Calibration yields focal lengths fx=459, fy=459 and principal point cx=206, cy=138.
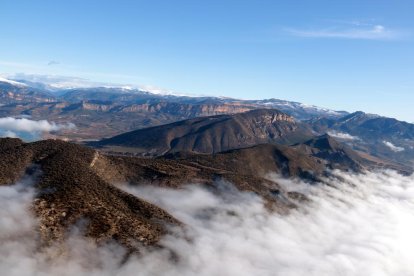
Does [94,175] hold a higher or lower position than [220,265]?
higher

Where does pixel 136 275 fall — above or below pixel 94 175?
below

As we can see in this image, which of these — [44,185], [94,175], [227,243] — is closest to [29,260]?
[44,185]

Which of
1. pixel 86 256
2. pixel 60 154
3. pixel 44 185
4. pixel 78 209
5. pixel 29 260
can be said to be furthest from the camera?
pixel 60 154

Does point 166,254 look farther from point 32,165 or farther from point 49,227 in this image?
point 32,165

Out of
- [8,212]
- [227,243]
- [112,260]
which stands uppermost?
[8,212]

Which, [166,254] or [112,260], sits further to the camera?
[166,254]

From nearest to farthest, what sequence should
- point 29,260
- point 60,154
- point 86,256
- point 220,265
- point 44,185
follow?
point 29,260, point 86,256, point 44,185, point 220,265, point 60,154

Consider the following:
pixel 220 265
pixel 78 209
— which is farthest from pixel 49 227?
pixel 220 265

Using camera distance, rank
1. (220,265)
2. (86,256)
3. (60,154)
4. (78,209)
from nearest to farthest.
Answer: (86,256) < (78,209) < (220,265) < (60,154)

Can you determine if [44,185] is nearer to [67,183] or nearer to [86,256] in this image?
[67,183]
